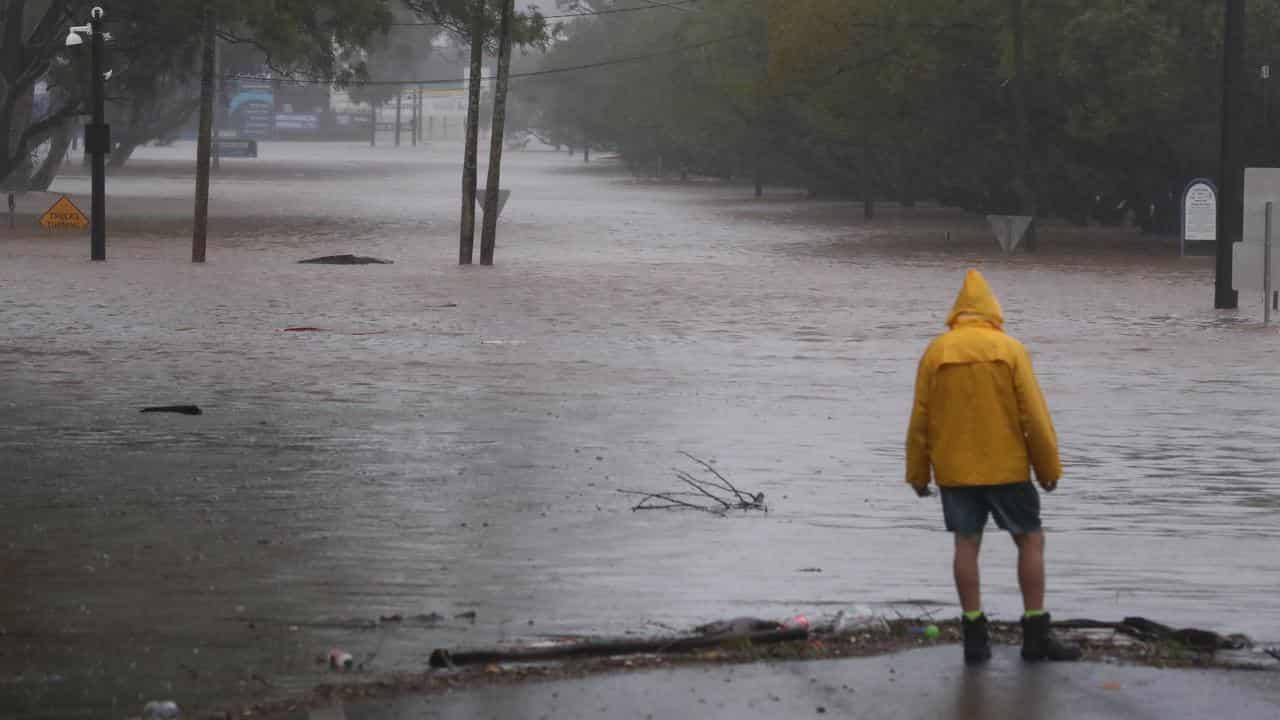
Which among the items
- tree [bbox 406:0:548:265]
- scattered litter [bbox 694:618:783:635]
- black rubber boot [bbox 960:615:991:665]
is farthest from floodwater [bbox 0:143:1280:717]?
tree [bbox 406:0:548:265]

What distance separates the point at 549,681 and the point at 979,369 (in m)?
2.06

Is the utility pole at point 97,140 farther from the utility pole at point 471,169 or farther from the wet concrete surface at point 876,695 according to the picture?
the wet concrete surface at point 876,695

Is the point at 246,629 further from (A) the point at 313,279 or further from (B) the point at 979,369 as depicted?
(A) the point at 313,279

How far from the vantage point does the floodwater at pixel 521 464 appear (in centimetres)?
859

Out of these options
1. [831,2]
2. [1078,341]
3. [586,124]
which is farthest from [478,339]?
[586,124]

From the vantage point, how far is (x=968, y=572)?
312 inches

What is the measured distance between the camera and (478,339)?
73.3 ft

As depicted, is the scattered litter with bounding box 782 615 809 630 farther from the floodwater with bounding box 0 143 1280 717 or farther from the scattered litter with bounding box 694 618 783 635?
the floodwater with bounding box 0 143 1280 717

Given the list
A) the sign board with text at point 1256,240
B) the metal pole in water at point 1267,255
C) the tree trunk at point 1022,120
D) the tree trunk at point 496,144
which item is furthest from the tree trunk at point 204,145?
the metal pole in water at point 1267,255

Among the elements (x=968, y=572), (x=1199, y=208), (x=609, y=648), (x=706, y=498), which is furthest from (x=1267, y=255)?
(x=609, y=648)

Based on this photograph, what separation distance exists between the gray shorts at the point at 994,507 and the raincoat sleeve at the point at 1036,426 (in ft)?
0.34

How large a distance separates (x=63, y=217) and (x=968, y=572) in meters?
38.1

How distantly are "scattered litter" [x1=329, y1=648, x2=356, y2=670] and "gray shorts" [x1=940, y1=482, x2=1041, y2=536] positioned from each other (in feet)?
7.51

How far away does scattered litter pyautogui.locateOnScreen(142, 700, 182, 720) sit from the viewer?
6.74 metres
